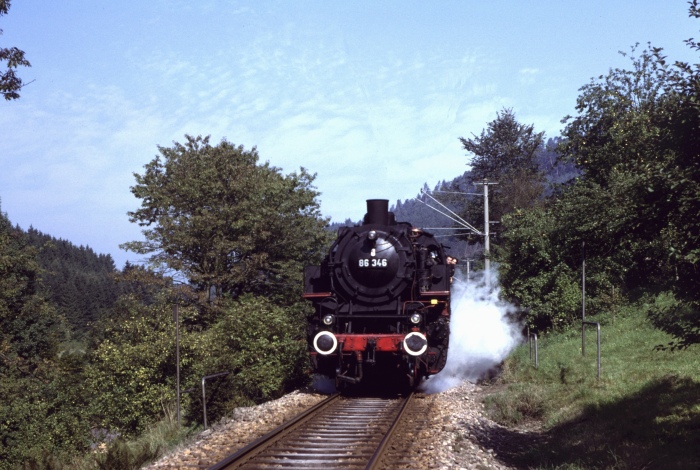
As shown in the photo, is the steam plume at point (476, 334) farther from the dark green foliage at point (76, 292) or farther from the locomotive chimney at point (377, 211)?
the dark green foliage at point (76, 292)

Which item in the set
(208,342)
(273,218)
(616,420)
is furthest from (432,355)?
(273,218)

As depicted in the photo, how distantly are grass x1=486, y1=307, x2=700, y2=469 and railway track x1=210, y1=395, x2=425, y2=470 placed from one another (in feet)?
6.11

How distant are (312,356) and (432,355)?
2.71 meters

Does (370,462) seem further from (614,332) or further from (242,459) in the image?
(614,332)

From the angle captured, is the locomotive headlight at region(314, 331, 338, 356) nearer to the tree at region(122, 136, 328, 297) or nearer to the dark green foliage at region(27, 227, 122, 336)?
the tree at region(122, 136, 328, 297)

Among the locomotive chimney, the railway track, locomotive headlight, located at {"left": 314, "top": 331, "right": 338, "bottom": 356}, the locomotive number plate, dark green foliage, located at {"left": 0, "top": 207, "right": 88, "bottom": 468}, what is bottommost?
dark green foliage, located at {"left": 0, "top": 207, "right": 88, "bottom": 468}

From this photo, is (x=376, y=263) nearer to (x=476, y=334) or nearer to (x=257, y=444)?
(x=257, y=444)

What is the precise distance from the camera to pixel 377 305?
48.9 feet

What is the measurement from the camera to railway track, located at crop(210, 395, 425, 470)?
26.7 ft

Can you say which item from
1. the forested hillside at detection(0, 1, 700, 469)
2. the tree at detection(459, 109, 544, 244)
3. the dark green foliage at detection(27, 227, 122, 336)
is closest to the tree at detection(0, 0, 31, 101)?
the forested hillside at detection(0, 1, 700, 469)

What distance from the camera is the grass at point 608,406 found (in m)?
8.23

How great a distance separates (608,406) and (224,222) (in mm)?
21507

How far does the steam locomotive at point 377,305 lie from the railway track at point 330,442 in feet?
5.36

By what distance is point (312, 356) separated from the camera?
14.6 metres
